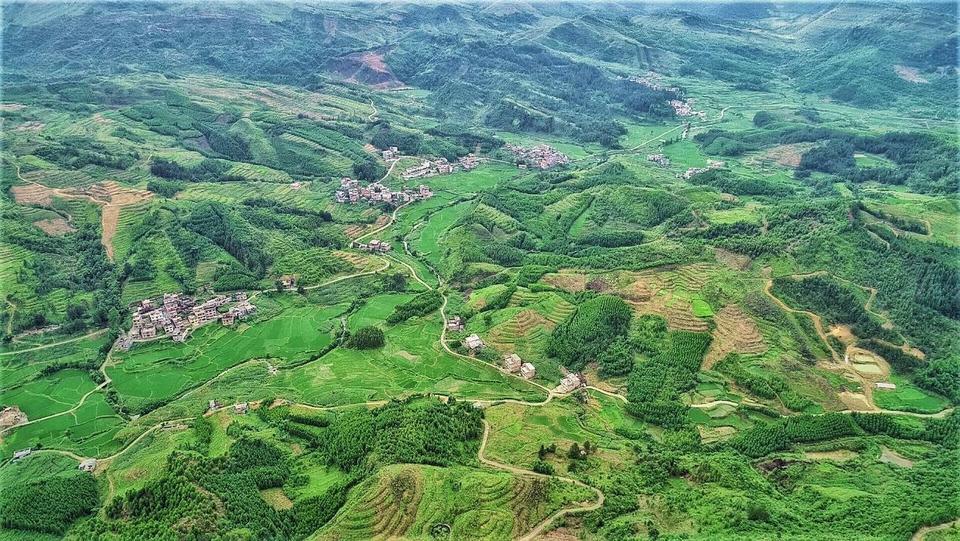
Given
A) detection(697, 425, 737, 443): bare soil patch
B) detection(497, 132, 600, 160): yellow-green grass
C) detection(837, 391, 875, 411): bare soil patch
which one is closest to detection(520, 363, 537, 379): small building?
detection(697, 425, 737, 443): bare soil patch

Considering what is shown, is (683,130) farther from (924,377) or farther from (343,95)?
(924,377)

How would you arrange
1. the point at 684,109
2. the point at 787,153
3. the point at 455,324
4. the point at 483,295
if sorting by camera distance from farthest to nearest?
the point at 684,109 → the point at 787,153 → the point at 483,295 → the point at 455,324

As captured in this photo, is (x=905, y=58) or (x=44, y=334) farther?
(x=905, y=58)

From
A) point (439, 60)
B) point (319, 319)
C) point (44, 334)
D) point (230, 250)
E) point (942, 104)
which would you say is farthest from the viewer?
point (439, 60)

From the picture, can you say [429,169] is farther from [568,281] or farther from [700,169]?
[568,281]

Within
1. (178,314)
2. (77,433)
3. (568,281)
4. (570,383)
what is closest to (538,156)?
(568,281)

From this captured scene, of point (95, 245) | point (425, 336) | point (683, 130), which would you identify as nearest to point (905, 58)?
point (683, 130)
